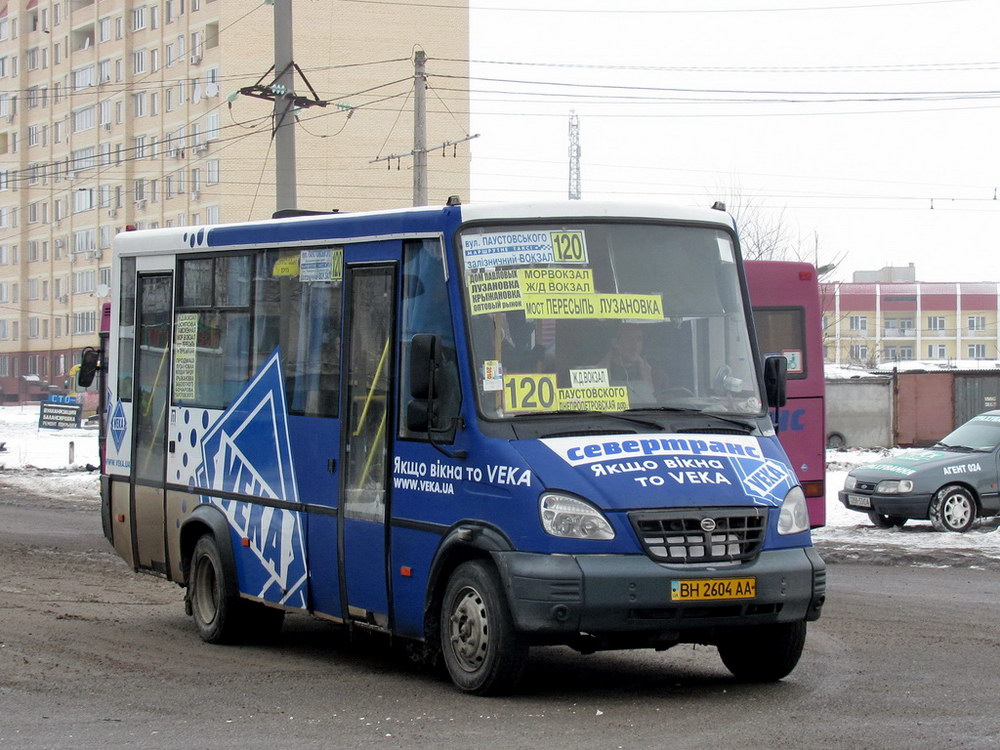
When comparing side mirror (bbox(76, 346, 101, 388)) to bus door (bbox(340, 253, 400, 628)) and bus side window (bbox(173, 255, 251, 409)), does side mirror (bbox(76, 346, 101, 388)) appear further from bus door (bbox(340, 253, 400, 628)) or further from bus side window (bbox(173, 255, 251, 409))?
bus door (bbox(340, 253, 400, 628))

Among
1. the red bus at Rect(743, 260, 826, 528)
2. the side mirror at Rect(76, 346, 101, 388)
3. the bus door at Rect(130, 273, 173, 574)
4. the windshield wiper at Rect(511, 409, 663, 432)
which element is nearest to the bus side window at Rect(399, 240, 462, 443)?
the windshield wiper at Rect(511, 409, 663, 432)

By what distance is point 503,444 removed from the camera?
25.7ft

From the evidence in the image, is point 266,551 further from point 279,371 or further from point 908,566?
point 908,566

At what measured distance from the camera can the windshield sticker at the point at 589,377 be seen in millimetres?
8102

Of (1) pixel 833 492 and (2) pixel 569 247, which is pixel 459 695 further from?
(1) pixel 833 492

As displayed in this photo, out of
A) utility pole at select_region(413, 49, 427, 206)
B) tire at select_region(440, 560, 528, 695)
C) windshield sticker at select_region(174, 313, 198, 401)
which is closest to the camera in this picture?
tire at select_region(440, 560, 528, 695)

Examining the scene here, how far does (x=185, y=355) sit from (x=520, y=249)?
11.9 feet

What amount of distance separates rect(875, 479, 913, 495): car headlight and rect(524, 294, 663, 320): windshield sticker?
447 inches

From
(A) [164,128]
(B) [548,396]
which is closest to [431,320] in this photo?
(B) [548,396]

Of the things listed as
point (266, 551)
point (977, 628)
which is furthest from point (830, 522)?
point (266, 551)

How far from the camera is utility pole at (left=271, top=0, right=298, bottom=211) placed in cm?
2144

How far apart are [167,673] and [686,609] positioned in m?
3.29

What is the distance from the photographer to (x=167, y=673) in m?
8.97

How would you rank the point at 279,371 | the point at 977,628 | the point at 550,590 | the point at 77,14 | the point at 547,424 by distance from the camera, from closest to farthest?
the point at 550,590 < the point at 547,424 < the point at 279,371 < the point at 977,628 < the point at 77,14
